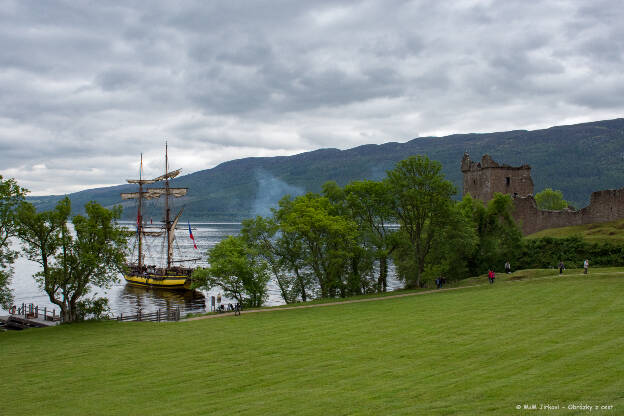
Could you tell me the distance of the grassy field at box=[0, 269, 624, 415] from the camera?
13.3 metres

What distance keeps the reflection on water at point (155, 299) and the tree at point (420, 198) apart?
94.5 feet

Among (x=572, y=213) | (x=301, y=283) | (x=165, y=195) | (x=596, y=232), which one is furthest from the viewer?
(x=165, y=195)

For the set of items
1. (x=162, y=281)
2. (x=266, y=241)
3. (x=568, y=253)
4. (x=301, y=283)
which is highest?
(x=266, y=241)

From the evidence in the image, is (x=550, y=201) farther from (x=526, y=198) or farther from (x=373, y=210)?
(x=373, y=210)

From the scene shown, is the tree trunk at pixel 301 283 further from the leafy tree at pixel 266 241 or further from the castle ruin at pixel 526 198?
the castle ruin at pixel 526 198

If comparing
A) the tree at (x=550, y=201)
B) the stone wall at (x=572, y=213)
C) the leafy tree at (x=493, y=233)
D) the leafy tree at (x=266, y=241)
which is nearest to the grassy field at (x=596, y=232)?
the stone wall at (x=572, y=213)

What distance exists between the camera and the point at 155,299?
7262cm

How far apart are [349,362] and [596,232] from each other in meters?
41.4

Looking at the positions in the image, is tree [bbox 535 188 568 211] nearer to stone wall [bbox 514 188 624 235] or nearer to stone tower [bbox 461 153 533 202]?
stone tower [bbox 461 153 533 202]

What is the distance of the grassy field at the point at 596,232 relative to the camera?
4691cm

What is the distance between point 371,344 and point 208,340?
9.43m

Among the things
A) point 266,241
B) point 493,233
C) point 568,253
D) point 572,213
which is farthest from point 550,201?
point 266,241

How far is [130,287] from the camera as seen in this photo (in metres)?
86.9

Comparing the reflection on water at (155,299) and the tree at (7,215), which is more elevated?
the tree at (7,215)
